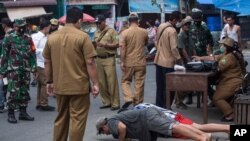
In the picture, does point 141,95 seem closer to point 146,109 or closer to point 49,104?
point 49,104

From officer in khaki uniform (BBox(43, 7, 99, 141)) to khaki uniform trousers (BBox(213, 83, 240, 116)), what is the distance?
114 inches

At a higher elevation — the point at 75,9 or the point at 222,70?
the point at 75,9

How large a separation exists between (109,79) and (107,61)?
0.36 metres

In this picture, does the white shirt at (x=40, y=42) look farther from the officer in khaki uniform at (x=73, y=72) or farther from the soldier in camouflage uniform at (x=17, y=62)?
the officer in khaki uniform at (x=73, y=72)

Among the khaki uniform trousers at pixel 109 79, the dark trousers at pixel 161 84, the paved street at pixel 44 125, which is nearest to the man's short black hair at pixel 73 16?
the paved street at pixel 44 125

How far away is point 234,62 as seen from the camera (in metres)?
8.48

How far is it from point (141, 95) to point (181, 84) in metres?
1.96

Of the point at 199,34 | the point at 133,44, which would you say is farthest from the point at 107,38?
the point at 199,34

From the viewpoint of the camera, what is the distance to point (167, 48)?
30.4ft

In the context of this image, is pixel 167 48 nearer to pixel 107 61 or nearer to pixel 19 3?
pixel 107 61

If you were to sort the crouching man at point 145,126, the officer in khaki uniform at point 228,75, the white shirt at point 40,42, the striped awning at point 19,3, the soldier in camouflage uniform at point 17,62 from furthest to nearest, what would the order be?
1. the striped awning at point 19,3
2. the white shirt at point 40,42
3. the soldier in camouflage uniform at point 17,62
4. the officer in khaki uniform at point 228,75
5. the crouching man at point 145,126

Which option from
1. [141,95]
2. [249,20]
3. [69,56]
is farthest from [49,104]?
[249,20]

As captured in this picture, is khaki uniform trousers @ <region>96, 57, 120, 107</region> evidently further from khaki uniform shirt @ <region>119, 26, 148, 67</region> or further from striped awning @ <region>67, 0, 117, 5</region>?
striped awning @ <region>67, 0, 117, 5</region>

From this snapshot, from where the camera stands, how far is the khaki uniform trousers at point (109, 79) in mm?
10148
